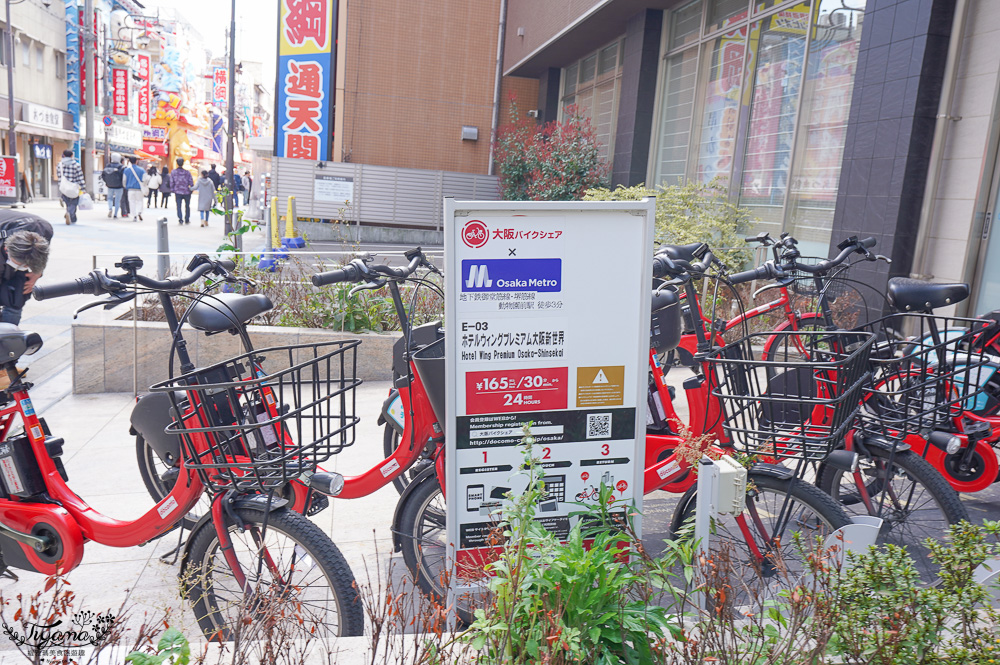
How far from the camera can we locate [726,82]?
1048cm

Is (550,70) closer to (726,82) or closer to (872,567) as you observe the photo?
(726,82)


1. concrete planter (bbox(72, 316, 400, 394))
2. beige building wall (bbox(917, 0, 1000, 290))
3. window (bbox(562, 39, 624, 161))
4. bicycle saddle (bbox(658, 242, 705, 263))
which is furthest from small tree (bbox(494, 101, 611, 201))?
bicycle saddle (bbox(658, 242, 705, 263))

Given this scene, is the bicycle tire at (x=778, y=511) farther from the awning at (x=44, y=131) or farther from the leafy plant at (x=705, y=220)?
the awning at (x=44, y=131)

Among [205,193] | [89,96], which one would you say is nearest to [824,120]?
[205,193]

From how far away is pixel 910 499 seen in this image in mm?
3221

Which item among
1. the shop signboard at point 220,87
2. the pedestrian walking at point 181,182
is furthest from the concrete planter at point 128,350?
the shop signboard at point 220,87

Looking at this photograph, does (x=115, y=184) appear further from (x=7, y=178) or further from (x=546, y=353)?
(x=546, y=353)

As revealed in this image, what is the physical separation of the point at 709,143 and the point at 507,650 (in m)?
10.4

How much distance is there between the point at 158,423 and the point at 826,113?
25.0 feet

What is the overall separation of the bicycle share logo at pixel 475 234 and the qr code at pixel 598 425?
66 cm

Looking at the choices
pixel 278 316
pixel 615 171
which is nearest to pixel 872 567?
pixel 278 316

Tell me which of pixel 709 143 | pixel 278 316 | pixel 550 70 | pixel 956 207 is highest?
pixel 550 70

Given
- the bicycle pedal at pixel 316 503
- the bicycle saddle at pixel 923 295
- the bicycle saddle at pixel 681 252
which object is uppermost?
the bicycle saddle at pixel 681 252

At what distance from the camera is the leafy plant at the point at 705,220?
806 cm
